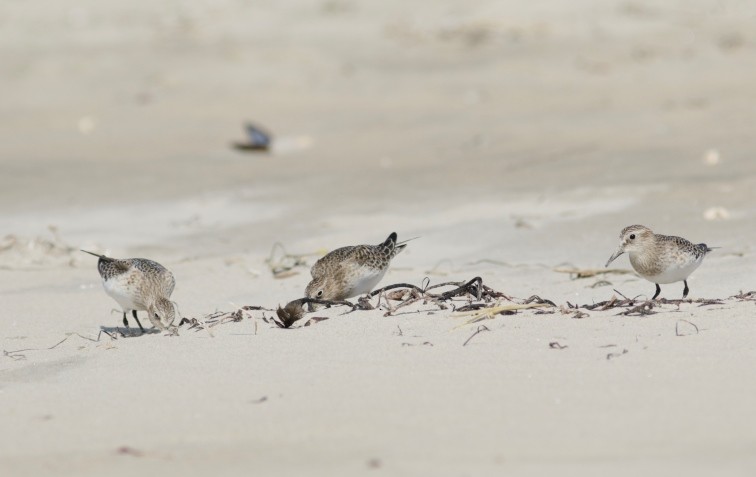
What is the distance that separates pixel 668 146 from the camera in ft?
38.7

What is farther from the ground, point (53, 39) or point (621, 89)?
point (53, 39)

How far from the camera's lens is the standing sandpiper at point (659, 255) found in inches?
247

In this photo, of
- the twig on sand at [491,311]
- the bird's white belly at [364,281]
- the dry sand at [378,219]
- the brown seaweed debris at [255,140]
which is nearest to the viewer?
the dry sand at [378,219]

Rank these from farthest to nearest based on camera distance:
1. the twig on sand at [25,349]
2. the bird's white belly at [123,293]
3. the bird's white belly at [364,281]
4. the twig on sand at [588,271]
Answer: the twig on sand at [588,271]
the bird's white belly at [364,281]
the bird's white belly at [123,293]
the twig on sand at [25,349]

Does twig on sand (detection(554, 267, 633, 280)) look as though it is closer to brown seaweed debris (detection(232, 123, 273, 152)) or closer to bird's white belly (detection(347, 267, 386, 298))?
bird's white belly (detection(347, 267, 386, 298))

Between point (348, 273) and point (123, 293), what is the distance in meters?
1.17

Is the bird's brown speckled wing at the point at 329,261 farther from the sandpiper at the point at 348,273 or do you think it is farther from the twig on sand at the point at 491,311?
the twig on sand at the point at 491,311

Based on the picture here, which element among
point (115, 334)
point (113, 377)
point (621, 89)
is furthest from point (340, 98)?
point (113, 377)

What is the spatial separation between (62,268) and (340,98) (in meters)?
7.20

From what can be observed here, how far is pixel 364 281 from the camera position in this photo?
687 centimetres

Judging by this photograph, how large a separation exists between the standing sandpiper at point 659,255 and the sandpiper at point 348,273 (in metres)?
1.31

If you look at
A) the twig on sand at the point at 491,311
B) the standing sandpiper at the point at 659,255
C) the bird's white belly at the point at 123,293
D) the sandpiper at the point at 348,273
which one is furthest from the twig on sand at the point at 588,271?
the bird's white belly at the point at 123,293

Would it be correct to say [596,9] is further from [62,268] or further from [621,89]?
[62,268]

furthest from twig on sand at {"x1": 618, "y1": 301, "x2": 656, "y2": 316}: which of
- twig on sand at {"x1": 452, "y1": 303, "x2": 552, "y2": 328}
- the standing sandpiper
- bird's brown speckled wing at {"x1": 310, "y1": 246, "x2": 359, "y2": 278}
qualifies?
bird's brown speckled wing at {"x1": 310, "y1": 246, "x2": 359, "y2": 278}
